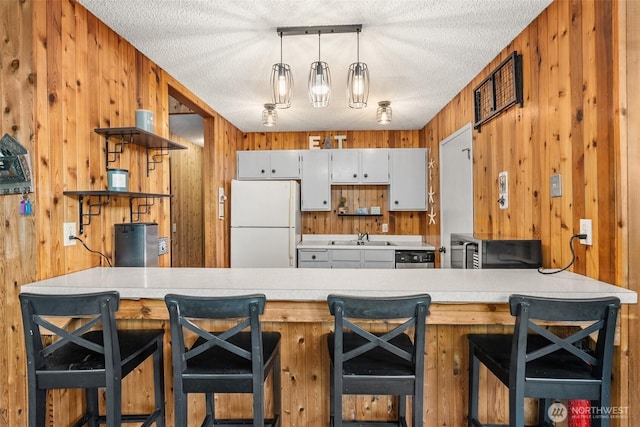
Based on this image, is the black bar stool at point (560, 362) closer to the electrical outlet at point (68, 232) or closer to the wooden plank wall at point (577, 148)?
the wooden plank wall at point (577, 148)

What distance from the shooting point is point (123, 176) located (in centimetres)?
190

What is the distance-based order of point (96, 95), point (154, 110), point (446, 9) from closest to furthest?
point (446, 9) < point (96, 95) < point (154, 110)

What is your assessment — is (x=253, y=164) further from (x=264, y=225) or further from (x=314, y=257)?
(x=314, y=257)

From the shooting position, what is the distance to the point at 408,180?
13.7 feet

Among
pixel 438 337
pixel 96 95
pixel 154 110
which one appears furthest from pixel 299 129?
pixel 438 337

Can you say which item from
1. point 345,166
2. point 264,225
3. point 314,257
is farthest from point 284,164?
point 314,257

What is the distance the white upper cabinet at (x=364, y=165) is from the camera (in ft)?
13.8

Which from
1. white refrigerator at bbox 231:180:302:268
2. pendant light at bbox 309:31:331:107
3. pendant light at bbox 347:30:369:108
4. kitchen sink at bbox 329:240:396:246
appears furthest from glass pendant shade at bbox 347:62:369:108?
kitchen sink at bbox 329:240:396:246

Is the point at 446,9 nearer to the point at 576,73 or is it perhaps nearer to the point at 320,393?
the point at 576,73

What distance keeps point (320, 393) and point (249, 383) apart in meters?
0.60

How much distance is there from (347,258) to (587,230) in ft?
8.28

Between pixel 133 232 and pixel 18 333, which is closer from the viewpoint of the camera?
pixel 18 333

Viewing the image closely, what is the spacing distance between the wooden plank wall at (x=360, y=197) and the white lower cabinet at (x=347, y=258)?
623 mm

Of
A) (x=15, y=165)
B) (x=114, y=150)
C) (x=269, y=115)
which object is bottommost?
(x=15, y=165)
